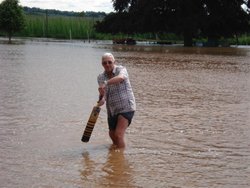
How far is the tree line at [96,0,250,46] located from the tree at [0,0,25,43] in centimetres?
1097

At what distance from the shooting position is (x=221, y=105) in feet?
39.7

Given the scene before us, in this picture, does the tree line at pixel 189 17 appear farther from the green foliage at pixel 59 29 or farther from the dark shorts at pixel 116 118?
the dark shorts at pixel 116 118

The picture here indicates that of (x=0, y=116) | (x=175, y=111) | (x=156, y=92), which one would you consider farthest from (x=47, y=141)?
(x=156, y=92)

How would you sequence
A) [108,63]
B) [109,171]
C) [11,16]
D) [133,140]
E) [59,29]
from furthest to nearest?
1. [59,29]
2. [11,16]
3. [133,140]
4. [108,63]
5. [109,171]

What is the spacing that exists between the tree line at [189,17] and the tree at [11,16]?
11.0 metres

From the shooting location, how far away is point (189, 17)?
164 ft

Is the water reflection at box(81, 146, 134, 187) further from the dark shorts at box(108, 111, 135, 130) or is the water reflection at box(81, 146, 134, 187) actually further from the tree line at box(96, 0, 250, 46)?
the tree line at box(96, 0, 250, 46)

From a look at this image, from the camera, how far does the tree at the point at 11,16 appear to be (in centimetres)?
5856

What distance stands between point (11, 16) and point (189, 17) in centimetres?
1939

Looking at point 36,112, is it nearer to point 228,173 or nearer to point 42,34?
point 228,173

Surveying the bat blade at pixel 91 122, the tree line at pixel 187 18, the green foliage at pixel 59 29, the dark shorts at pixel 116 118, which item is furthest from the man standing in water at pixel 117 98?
the green foliage at pixel 59 29

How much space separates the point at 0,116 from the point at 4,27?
52.2 meters

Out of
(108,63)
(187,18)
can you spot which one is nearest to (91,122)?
(108,63)

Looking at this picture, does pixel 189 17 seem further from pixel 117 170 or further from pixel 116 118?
pixel 117 170
